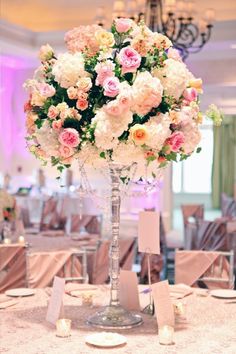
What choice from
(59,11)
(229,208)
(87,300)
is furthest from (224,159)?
(87,300)

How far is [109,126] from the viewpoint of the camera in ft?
8.22

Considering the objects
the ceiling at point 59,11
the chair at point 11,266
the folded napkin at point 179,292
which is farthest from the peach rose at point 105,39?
the ceiling at point 59,11

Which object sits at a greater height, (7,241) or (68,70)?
(68,70)

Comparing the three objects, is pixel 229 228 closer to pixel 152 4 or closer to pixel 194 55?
pixel 152 4

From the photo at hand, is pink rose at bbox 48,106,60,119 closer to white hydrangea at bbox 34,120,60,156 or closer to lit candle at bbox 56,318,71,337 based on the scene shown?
white hydrangea at bbox 34,120,60,156

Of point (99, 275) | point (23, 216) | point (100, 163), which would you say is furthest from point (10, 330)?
point (23, 216)

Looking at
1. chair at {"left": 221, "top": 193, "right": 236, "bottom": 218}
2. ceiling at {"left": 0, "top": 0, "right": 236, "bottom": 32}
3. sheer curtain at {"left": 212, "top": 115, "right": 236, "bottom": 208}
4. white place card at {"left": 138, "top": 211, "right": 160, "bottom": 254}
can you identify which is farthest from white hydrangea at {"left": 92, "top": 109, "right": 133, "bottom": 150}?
sheer curtain at {"left": 212, "top": 115, "right": 236, "bottom": 208}

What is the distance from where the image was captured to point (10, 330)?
2.70 meters

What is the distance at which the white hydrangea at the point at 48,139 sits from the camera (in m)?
2.64

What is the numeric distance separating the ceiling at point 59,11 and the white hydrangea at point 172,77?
240 inches

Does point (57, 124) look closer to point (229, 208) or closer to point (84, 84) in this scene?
point (84, 84)

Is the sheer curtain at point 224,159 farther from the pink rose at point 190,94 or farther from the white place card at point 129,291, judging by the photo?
the pink rose at point 190,94

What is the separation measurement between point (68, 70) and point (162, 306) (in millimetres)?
1007

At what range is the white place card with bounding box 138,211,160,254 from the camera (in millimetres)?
2896
